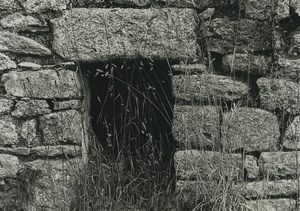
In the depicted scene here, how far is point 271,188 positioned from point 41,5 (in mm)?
1846

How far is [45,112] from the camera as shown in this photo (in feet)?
12.7

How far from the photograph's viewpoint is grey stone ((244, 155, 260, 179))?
3729 millimetres

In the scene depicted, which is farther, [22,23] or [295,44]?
[22,23]

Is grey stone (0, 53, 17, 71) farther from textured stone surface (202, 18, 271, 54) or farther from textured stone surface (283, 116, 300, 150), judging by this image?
textured stone surface (283, 116, 300, 150)

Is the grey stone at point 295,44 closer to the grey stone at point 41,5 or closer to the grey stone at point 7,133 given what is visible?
the grey stone at point 41,5

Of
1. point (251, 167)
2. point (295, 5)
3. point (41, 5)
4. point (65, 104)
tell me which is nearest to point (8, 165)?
point (65, 104)

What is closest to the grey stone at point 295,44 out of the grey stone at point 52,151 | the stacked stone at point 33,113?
the stacked stone at point 33,113

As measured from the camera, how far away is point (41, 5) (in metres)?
3.87

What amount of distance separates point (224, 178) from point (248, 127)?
0.37m

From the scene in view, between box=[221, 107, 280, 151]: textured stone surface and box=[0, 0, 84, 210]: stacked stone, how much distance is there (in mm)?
1011

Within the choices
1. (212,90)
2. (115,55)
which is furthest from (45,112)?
(212,90)


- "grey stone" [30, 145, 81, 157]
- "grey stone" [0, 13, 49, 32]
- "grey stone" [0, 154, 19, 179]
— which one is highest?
"grey stone" [0, 13, 49, 32]

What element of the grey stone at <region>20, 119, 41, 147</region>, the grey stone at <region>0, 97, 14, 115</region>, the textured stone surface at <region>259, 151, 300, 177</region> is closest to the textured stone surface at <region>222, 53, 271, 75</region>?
the textured stone surface at <region>259, 151, 300, 177</region>

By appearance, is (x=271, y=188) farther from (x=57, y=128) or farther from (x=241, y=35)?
(x=57, y=128)
